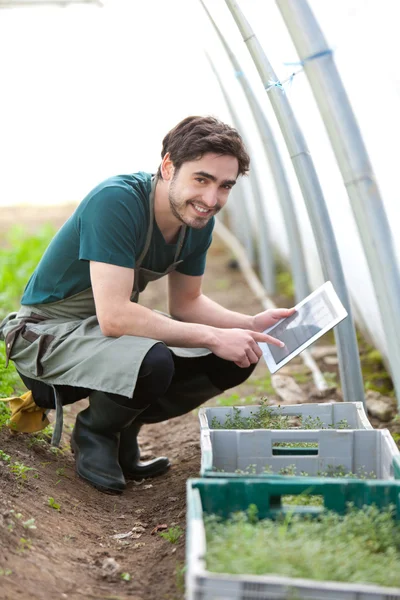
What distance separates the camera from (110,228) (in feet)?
8.80

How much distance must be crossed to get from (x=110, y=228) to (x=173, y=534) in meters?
1.03

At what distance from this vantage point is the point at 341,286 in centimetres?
315

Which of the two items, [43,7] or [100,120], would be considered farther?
[100,120]

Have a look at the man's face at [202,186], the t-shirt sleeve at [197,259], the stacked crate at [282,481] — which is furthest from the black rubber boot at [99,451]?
the man's face at [202,186]

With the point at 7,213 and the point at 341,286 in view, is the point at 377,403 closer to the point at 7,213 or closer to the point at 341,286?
the point at 341,286

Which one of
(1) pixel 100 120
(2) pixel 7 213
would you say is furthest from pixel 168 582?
(2) pixel 7 213

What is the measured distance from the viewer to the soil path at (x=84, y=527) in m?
2.09

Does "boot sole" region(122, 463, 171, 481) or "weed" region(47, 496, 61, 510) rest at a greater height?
"weed" region(47, 496, 61, 510)

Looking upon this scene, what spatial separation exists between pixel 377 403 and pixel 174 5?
10.2 feet

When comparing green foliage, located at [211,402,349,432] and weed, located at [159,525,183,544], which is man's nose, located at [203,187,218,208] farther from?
weed, located at [159,525,183,544]

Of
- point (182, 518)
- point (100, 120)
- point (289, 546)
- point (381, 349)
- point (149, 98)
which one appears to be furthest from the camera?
point (100, 120)

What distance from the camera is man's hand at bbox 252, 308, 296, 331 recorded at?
2.88m

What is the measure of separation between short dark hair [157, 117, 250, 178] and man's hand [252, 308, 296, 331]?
1.76ft

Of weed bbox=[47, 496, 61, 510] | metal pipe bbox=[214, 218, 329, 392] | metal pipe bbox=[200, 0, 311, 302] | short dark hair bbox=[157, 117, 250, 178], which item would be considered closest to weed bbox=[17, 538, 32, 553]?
weed bbox=[47, 496, 61, 510]
